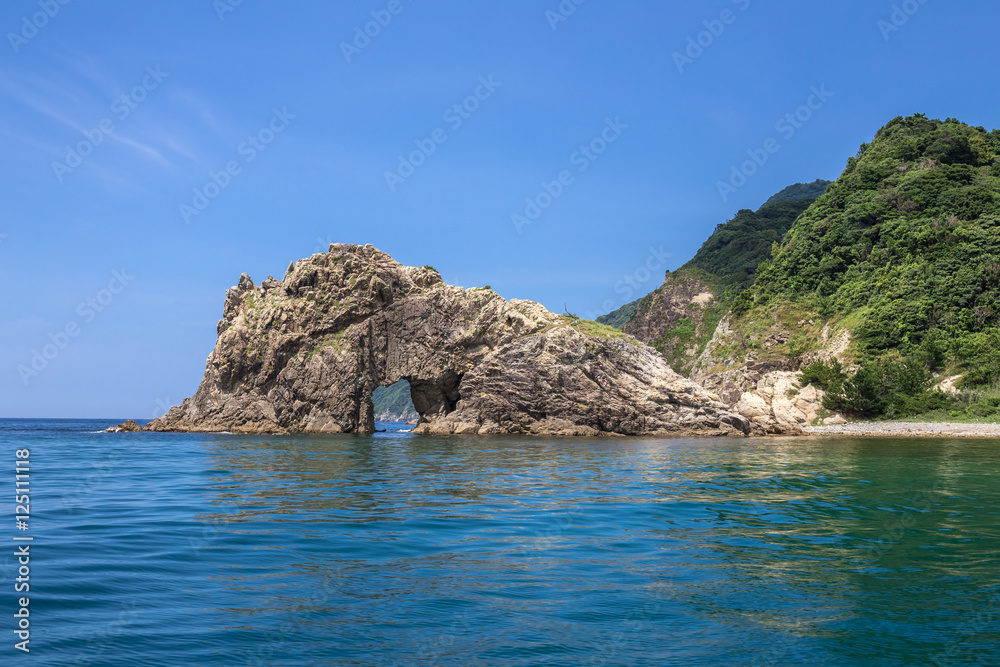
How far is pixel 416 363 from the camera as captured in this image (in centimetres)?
7062

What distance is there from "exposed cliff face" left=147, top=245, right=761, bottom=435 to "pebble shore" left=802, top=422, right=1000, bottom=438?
982 centimetres

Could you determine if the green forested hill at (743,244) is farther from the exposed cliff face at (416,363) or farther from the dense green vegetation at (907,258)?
the exposed cliff face at (416,363)

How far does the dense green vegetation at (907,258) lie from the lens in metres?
61.4

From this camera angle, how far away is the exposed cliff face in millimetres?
62938

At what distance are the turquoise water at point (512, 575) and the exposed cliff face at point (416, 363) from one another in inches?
1706

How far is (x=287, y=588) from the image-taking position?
8.51 meters

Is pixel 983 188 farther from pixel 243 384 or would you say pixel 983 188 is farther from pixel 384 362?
pixel 243 384

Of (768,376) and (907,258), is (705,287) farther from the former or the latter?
(768,376)

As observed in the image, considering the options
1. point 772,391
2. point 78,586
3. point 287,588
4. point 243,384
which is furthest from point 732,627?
point 243,384

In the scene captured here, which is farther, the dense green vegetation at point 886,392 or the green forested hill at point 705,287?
the green forested hill at point 705,287

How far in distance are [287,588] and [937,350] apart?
68.3 meters

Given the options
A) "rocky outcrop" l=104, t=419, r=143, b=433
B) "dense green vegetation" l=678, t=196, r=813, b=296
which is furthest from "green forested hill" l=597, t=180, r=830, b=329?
"rocky outcrop" l=104, t=419, r=143, b=433

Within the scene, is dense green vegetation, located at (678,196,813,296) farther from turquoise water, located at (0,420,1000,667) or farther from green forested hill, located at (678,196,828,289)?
turquoise water, located at (0,420,1000,667)

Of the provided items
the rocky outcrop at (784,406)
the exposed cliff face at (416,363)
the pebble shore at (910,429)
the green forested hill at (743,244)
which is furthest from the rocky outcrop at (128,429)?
the green forested hill at (743,244)
